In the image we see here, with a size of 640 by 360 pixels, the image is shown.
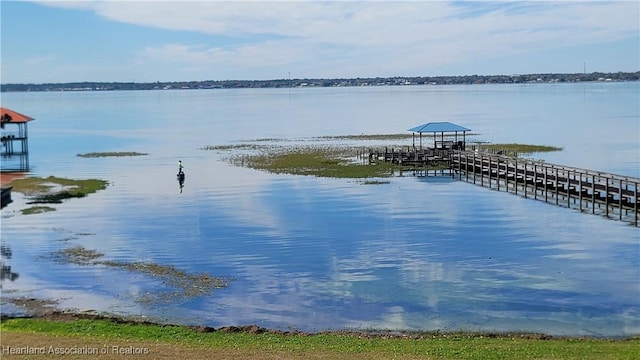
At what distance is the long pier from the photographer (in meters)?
41.5

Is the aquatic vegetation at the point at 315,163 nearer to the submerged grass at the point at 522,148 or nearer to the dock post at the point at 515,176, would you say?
the dock post at the point at 515,176

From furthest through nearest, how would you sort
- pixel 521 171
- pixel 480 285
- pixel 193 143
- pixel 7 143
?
pixel 193 143, pixel 7 143, pixel 521 171, pixel 480 285

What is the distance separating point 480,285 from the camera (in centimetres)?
2716

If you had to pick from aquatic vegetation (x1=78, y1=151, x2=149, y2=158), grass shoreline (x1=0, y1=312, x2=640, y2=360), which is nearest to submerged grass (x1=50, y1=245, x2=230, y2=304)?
grass shoreline (x1=0, y1=312, x2=640, y2=360)

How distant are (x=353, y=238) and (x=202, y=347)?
17.6 m

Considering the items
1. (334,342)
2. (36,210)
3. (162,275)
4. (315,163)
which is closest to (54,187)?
(36,210)

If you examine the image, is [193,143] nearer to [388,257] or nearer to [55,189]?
[55,189]

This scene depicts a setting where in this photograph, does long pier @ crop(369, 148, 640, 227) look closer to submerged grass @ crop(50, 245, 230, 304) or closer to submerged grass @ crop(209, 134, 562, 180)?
submerged grass @ crop(209, 134, 562, 180)

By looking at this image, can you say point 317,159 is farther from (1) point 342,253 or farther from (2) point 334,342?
(2) point 334,342

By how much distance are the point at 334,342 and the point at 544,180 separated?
32.6 metres

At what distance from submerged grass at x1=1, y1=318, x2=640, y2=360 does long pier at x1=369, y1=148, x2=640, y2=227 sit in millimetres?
21972

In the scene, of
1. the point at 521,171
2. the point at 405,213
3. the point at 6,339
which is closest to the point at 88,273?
the point at 6,339

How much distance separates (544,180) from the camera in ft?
159

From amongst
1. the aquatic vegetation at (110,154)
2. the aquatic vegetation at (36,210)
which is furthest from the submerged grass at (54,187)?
the aquatic vegetation at (110,154)
